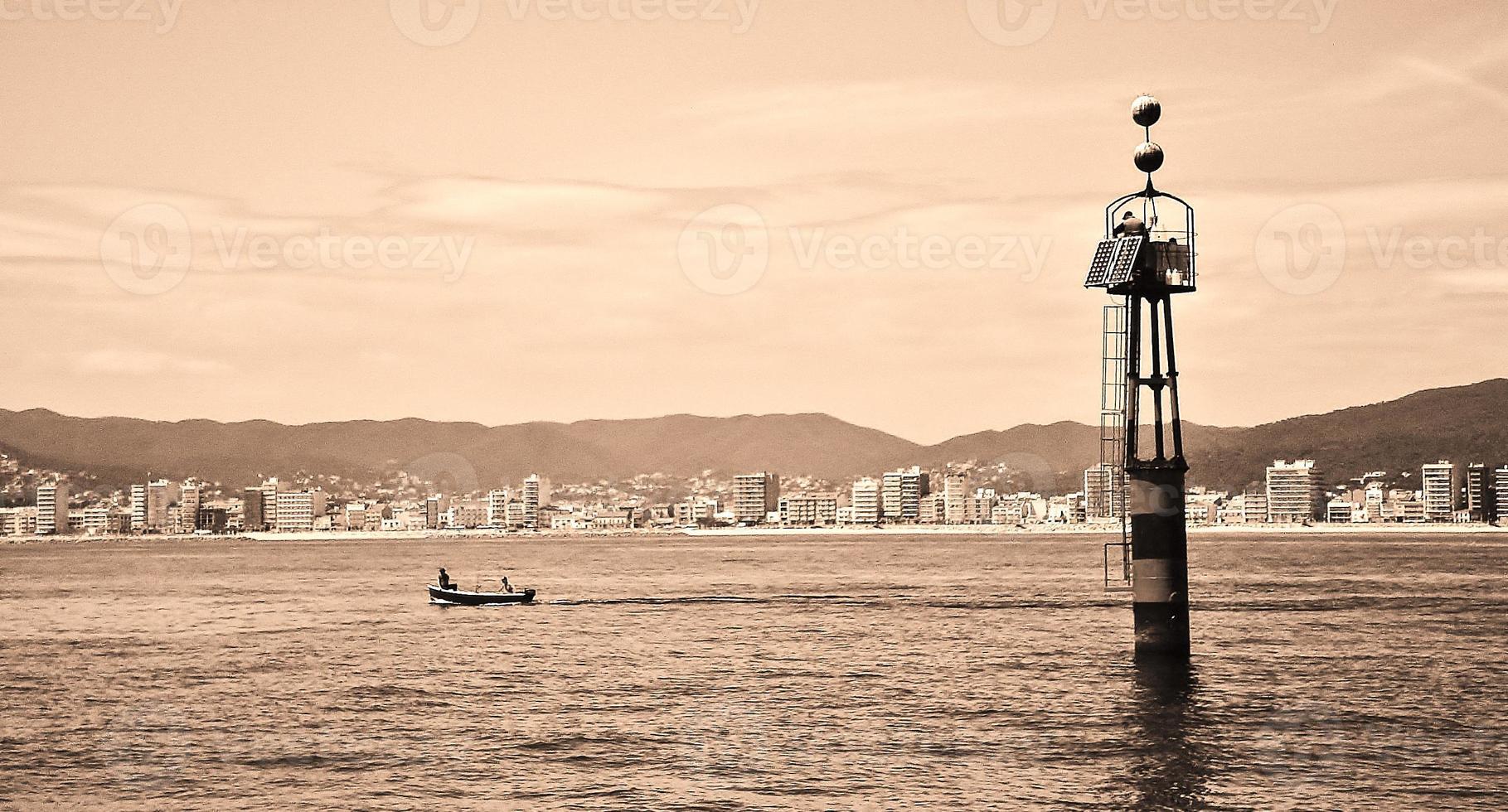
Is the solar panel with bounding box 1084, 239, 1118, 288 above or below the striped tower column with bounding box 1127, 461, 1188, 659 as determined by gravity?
above

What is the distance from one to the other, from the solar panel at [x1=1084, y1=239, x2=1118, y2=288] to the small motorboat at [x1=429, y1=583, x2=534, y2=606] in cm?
7613

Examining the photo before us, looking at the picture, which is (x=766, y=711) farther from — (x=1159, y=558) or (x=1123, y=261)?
(x=1123, y=261)

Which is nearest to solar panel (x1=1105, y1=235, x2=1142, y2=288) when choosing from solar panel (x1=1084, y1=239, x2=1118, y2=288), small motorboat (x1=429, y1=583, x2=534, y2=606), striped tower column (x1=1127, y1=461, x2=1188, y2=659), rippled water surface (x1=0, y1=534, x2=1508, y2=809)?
solar panel (x1=1084, y1=239, x2=1118, y2=288)

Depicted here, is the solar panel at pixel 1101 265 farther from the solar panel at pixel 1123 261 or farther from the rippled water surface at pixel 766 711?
the rippled water surface at pixel 766 711

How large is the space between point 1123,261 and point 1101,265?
1.10 metres

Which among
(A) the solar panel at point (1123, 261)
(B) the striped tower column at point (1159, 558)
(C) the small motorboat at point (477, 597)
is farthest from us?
(C) the small motorboat at point (477, 597)

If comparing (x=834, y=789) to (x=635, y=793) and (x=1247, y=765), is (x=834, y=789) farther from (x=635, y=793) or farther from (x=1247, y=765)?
(x=1247, y=765)

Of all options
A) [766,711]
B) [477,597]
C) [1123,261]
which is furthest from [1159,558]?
[477,597]

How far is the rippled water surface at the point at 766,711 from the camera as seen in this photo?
41156 millimetres

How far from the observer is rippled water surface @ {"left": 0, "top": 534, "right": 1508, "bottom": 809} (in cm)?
4116

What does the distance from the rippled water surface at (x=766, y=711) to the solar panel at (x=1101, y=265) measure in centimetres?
1577

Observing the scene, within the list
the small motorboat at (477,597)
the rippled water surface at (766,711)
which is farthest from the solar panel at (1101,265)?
the small motorboat at (477,597)

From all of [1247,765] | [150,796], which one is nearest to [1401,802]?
[1247,765]

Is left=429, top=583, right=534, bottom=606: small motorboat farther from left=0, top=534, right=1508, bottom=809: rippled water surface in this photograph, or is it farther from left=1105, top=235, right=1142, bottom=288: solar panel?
left=1105, top=235, right=1142, bottom=288: solar panel
